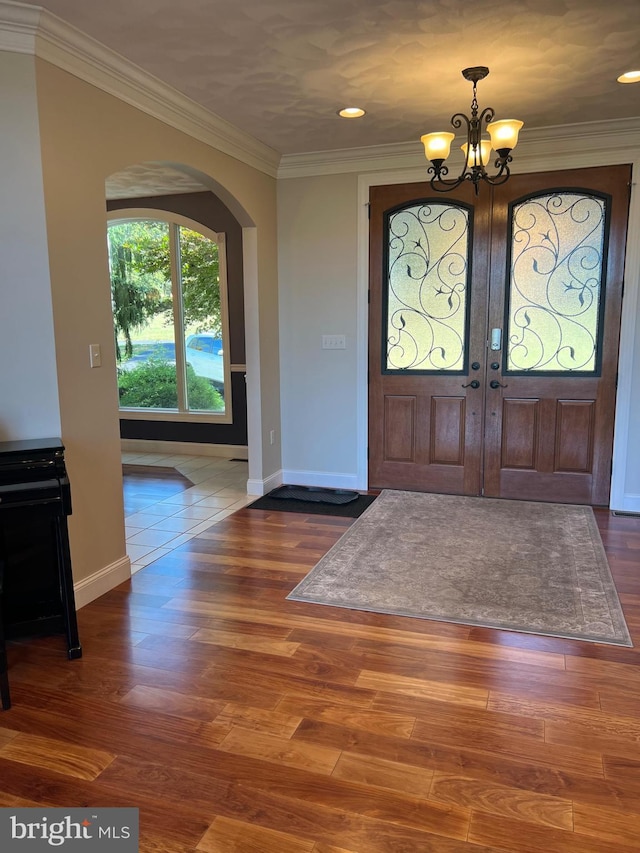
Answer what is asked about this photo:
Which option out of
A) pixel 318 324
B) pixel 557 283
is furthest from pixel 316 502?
pixel 557 283

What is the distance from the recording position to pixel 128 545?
13.3ft

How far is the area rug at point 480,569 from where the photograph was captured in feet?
9.85

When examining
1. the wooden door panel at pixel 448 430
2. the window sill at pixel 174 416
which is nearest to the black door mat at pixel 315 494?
the wooden door panel at pixel 448 430

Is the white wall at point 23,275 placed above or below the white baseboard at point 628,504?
above

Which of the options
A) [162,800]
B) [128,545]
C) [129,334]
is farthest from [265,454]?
[162,800]

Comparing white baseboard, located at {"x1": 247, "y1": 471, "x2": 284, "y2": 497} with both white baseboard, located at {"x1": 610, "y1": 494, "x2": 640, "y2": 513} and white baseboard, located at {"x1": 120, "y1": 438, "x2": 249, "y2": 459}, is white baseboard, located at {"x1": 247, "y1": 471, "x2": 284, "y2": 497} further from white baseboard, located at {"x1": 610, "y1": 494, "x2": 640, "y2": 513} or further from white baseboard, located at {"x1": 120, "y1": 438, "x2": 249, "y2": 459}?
white baseboard, located at {"x1": 610, "y1": 494, "x2": 640, "y2": 513}

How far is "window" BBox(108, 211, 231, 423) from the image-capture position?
21.6 feet

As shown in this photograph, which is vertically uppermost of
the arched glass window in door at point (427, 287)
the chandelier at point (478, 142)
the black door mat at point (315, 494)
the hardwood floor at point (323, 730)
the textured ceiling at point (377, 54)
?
the textured ceiling at point (377, 54)

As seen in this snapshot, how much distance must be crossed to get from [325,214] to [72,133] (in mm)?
2495

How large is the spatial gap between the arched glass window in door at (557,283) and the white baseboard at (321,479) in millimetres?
1644

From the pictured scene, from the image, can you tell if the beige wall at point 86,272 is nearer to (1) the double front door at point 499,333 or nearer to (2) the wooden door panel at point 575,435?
(1) the double front door at point 499,333

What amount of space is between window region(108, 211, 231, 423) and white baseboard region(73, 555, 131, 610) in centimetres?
329

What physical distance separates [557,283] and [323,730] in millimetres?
3660

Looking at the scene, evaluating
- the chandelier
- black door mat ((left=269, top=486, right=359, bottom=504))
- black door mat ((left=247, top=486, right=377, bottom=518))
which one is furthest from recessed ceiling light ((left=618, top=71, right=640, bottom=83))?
black door mat ((left=269, top=486, right=359, bottom=504))
